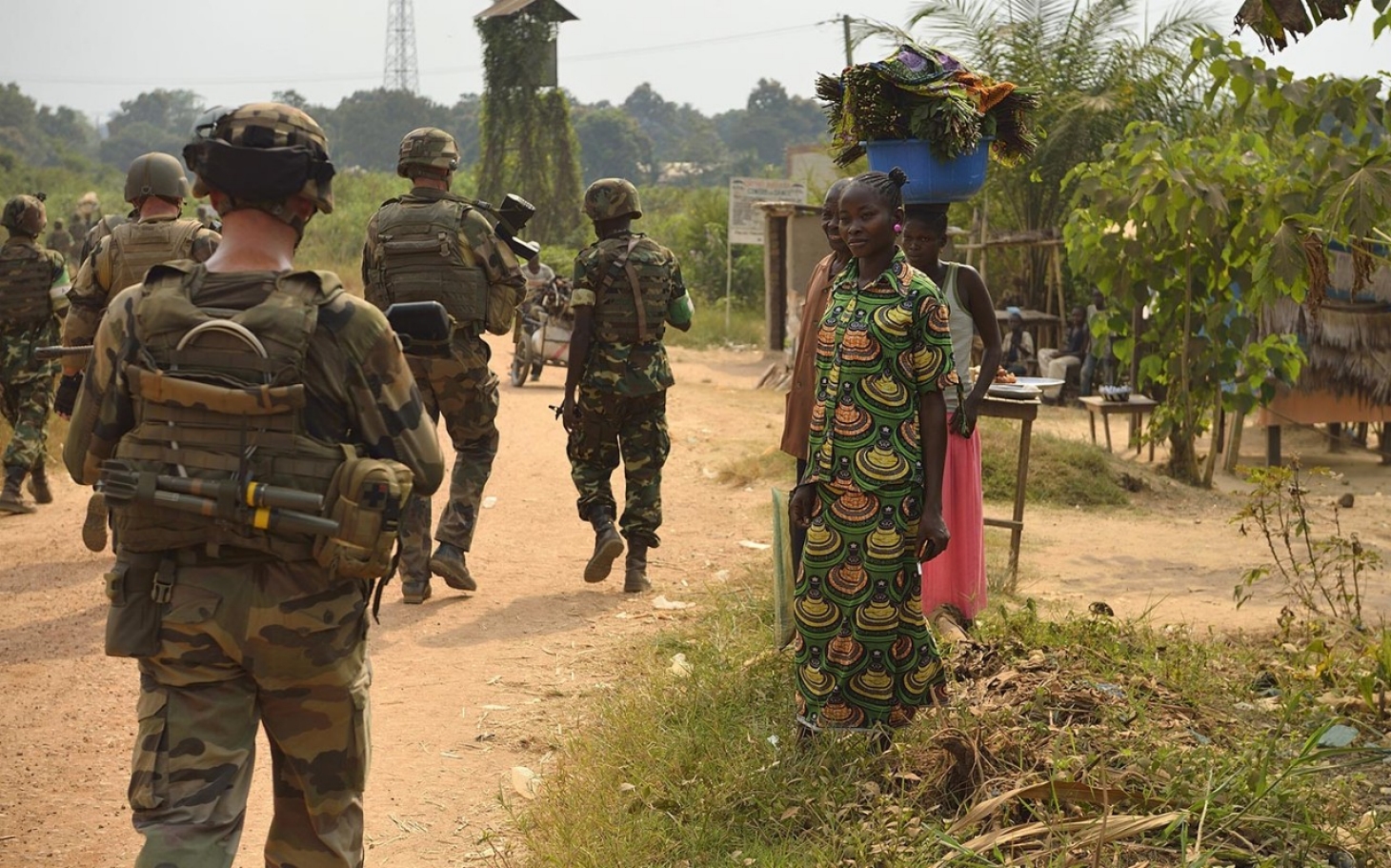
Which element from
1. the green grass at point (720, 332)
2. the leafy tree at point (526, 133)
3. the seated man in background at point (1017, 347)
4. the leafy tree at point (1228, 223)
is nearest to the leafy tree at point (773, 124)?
the leafy tree at point (526, 133)

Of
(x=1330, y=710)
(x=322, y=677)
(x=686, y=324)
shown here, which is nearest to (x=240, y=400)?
(x=322, y=677)

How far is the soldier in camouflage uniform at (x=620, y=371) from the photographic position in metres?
7.23

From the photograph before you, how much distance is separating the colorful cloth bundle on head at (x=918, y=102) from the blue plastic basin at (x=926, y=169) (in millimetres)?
33

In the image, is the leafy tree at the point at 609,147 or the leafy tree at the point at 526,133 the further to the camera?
the leafy tree at the point at 609,147

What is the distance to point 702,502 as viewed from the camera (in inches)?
414

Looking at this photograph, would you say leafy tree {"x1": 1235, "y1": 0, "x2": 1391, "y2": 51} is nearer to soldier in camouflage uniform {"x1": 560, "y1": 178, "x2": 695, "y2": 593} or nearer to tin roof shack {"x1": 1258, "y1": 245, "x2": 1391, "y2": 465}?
soldier in camouflage uniform {"x1": 560, "y1": 178, "x2": 695, "y2": 593}

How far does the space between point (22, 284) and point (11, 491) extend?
1322 millimetres

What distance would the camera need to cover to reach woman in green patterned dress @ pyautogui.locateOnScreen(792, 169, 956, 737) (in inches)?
170

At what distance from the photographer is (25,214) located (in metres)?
8.64

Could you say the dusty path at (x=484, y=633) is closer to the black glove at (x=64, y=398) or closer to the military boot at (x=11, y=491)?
the military boot at (x=11, y=491)

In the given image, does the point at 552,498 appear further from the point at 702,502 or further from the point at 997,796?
the point at 997,796

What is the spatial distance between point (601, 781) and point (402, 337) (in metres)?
1.80

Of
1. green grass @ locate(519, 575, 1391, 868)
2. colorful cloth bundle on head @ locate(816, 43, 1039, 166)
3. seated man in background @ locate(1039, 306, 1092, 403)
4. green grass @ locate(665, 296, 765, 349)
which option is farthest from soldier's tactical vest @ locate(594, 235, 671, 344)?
green grass @ locate(665, 296, 765, 349)

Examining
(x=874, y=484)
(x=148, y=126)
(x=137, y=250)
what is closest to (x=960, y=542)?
(x=874, y=484)
